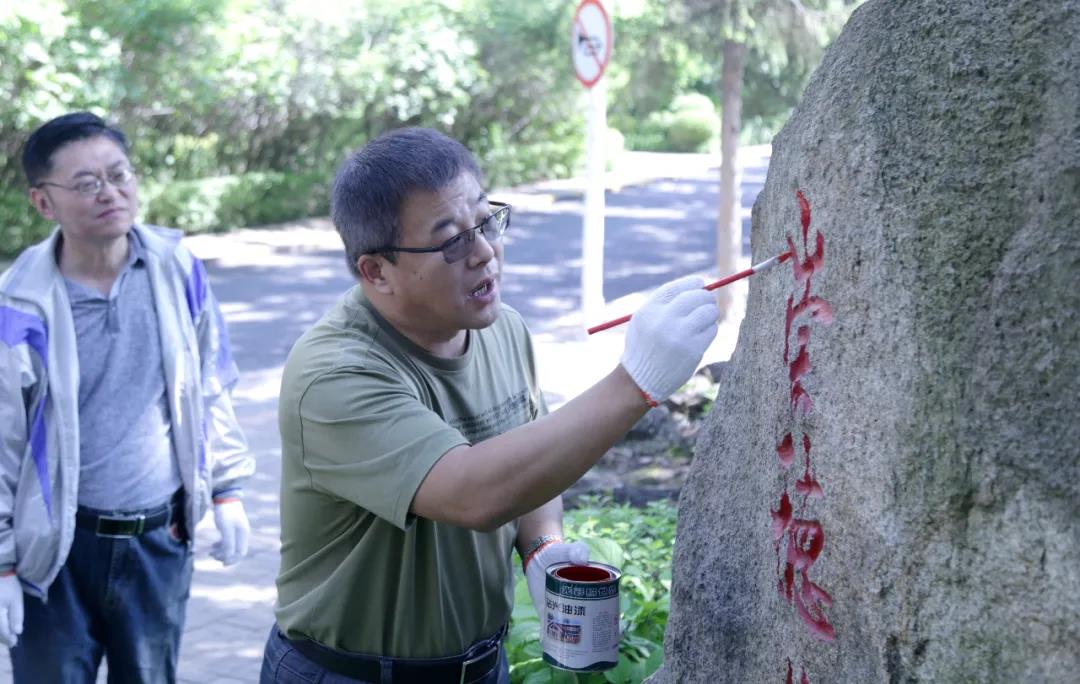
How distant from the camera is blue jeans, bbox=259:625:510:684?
93.3 inches

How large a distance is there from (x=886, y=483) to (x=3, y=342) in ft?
7.15

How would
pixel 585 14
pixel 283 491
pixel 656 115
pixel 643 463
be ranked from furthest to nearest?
pixel 656 115 → pixel 585 14 → pixel 643 463 → pixel 283 491

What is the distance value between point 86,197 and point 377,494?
160 centimetres

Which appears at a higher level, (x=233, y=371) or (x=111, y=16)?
(x=111, y=16)

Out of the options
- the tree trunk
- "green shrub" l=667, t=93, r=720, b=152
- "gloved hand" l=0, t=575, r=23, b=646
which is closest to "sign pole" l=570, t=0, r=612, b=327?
the tree trunk

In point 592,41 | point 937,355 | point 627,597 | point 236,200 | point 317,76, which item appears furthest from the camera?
point 317,76

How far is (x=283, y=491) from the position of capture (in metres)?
2.41

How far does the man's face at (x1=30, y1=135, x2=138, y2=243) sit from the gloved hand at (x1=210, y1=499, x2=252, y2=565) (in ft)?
2.69

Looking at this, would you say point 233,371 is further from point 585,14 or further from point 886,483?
point 585,14

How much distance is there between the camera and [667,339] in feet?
6.76

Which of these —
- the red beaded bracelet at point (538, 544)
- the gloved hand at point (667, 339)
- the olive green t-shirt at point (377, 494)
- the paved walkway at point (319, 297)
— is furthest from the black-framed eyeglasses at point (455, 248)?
the paved walkway at point (319, 297)

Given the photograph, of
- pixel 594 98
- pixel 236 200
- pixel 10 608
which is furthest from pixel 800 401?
pixel 236 200

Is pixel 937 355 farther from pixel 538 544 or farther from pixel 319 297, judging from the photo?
pixel 319 297


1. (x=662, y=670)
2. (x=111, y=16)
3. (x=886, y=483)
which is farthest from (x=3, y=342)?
(x=111, y=16)
